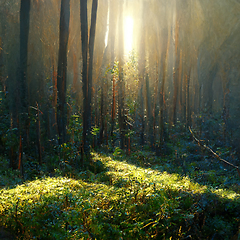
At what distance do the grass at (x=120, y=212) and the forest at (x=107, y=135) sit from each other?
2 cm

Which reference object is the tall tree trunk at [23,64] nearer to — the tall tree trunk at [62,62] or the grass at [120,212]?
the tall tree trunk at [62,62]

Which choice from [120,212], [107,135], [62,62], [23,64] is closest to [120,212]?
[120,212]

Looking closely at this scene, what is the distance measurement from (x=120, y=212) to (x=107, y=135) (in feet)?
32.7

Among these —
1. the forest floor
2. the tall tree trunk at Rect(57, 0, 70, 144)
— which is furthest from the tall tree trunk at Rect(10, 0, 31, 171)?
the forest floor

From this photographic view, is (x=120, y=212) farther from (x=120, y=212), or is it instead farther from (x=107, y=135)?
(x=107, y=135)

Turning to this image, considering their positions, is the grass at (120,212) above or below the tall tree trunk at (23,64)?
below

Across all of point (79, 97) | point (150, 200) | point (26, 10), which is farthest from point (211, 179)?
point (79, 97)

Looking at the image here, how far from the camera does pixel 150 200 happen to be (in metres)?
4.46

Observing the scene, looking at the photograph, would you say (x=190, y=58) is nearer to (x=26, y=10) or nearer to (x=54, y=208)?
(x=26, y=10)

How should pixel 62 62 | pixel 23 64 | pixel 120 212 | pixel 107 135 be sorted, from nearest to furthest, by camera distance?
pixel 120 212, pixel 23 64, pixel 62 62, pixel 107 135

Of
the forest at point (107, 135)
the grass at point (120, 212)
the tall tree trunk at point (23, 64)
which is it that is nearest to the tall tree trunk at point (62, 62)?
the forest at point (107, 135)

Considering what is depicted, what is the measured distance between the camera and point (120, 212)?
407 cm

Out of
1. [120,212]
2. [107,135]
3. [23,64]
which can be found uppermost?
[23,64]

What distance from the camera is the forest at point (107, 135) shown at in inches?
156
